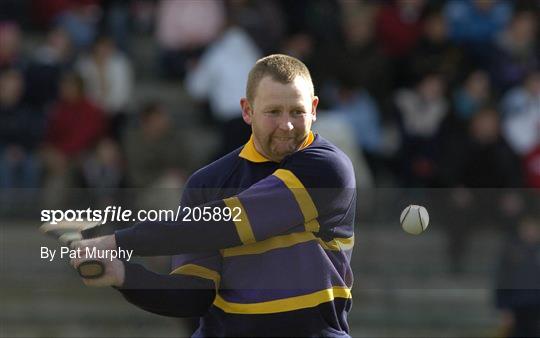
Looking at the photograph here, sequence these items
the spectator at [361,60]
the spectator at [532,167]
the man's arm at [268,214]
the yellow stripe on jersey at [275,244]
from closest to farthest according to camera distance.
→ the man's arm at [268,214], the yellow stripe on jersey at [275,244], the spectator at [532,167], the spectator at [361,60]

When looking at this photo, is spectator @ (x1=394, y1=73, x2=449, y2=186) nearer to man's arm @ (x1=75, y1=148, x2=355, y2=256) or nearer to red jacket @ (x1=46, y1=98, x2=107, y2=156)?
red jacket @ (x1=46, y1=98, x2=107, y2=156)

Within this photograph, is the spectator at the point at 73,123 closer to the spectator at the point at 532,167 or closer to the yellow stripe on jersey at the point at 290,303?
the spectator at the point at 532,167

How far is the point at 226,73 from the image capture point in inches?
482

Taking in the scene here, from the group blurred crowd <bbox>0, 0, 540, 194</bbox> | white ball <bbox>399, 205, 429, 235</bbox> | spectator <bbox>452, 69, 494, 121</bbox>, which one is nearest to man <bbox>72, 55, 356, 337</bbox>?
white ball <bbox>399, 205, 429, 235</bbox>

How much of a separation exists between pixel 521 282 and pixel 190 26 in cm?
460

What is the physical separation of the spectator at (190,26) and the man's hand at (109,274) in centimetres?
812

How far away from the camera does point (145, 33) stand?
14117 millimetres

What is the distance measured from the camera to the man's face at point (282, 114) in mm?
5281

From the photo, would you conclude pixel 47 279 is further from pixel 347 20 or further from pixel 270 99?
pixel 347 20

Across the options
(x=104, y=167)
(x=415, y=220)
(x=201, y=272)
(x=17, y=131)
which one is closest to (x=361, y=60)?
(x=104, y=167)

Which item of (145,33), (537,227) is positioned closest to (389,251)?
(537,227)

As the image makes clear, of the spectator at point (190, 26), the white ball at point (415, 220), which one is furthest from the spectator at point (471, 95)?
the white ball at point (415, 220)

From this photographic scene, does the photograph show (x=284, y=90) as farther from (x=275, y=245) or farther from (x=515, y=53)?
(x=515, y=53)

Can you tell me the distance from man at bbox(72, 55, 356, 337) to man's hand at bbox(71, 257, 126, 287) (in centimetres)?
5
